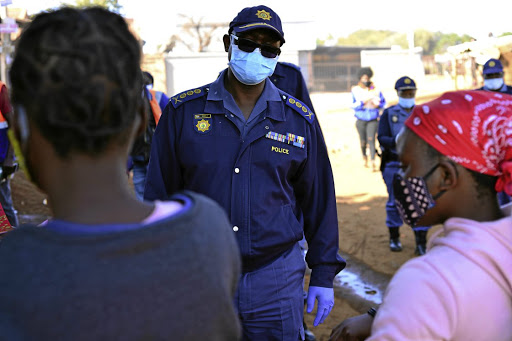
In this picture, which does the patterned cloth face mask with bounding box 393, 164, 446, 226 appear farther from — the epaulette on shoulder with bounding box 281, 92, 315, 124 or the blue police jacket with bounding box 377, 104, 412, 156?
the blue police jacket with bounding box 377, 104, 412, 156

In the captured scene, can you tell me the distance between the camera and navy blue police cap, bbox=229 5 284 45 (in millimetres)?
3251

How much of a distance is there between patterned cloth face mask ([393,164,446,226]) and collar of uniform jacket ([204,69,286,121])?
3.61 feet

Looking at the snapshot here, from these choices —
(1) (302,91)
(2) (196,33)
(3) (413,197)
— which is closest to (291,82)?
(1) (302,91)

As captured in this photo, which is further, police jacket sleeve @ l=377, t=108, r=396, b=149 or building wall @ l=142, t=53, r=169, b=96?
building wall @ l=142, t=53, r=169, b=96

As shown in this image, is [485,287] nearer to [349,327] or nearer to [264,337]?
[349,327]

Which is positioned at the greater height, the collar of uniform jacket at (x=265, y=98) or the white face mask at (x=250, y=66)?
the white face mask at (x=250, y=66)

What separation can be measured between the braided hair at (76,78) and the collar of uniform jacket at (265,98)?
183 centimetres

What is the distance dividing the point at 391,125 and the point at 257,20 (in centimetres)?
457

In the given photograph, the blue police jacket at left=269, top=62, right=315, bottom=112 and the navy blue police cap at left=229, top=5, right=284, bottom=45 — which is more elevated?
the navy blue police cap at left=229, top=5, right=284, bottom=45

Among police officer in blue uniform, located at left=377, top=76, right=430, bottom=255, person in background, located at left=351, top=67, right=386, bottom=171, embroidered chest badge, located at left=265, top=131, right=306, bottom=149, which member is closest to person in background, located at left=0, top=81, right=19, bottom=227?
embroidered chest badge, located at left=265, top=131, right=306, bottom=149

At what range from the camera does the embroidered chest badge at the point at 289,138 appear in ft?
10.2

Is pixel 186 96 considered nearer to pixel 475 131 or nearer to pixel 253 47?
pixel 253 47

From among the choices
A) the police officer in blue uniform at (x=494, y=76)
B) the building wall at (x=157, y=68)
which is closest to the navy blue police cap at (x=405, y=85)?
the police officer in blue uniform at (x=494, y=76)

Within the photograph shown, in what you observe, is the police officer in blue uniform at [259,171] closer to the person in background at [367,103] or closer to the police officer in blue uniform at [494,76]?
the police officer in blue uniform at [494,76]
